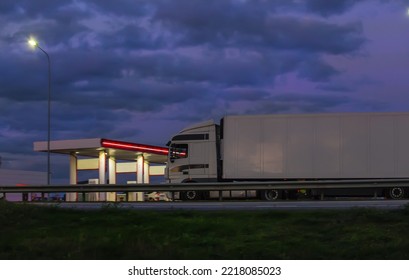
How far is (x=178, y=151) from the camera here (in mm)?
26562

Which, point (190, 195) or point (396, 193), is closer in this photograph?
point (396, 193)

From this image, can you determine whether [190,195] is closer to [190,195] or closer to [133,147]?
[190,195]

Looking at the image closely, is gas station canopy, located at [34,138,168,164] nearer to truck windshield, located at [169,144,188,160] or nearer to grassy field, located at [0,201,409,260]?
truck windshield, located at [169,144,188,160]

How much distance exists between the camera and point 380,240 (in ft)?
30.4

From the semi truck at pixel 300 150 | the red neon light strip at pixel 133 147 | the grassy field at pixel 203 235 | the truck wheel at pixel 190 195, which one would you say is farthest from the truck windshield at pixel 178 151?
the red neon light strip at pixel 133 147

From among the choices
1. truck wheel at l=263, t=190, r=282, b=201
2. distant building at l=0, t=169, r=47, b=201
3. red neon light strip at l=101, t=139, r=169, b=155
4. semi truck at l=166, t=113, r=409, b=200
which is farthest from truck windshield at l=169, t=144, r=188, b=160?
distant building at l=0, t=169, r=47, b=201

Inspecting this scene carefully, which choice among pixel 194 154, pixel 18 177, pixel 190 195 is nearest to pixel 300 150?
pixel 194 154

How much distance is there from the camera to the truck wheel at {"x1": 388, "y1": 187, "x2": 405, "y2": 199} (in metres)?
22.5

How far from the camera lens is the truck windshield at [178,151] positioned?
26.4 meters

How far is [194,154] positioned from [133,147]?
20891 millimetres

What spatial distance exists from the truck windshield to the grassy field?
13238mm

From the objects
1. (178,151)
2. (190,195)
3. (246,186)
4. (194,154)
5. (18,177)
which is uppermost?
(178,151)

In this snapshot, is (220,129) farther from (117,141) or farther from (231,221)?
(117,141)

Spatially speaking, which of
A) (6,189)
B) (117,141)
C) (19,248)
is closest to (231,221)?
(19,248)
